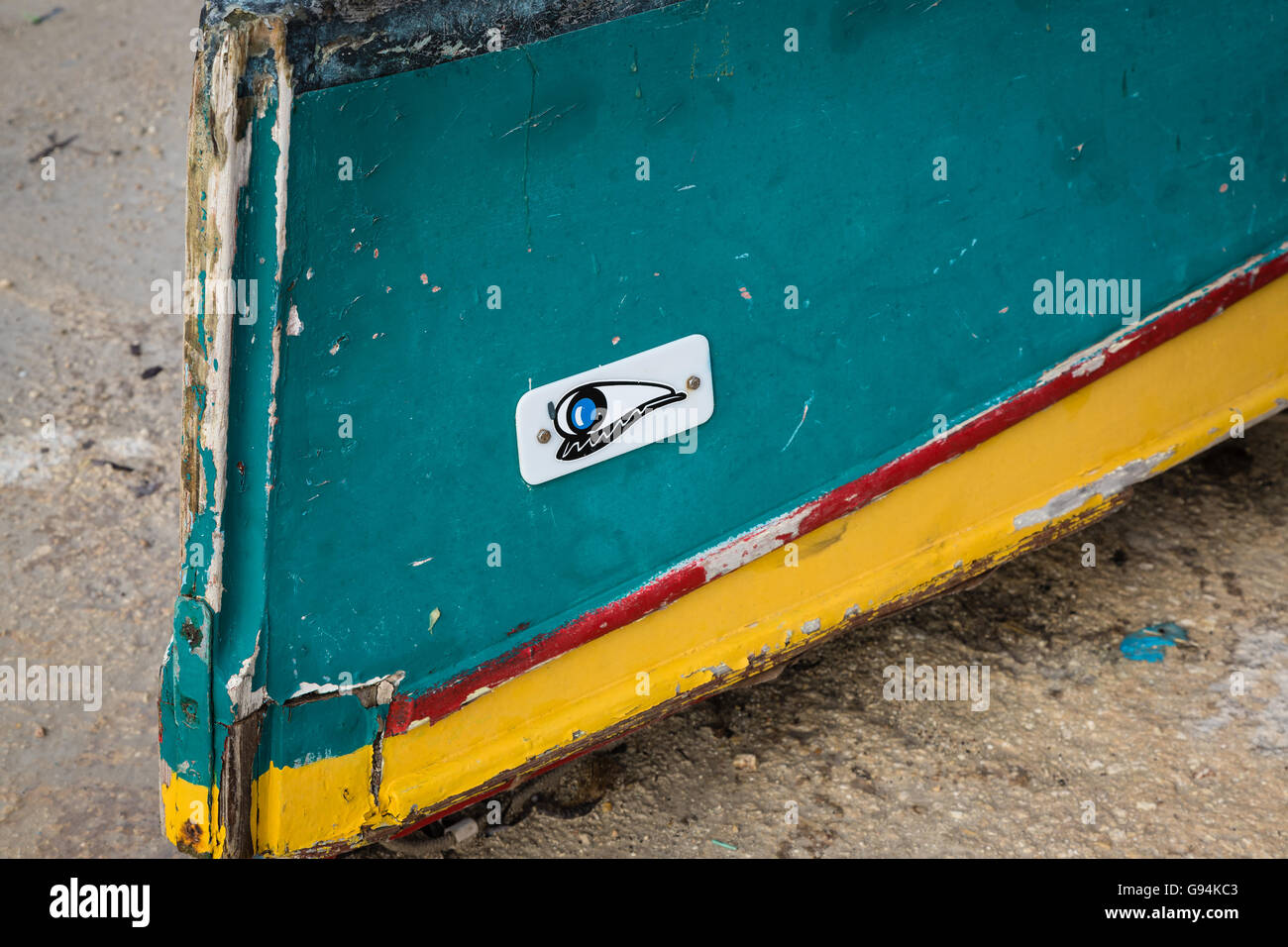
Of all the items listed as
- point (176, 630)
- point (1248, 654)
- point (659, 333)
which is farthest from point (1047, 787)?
point (176, 630)

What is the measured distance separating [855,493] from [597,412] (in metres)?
0.60

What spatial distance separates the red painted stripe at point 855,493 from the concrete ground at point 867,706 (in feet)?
2.02

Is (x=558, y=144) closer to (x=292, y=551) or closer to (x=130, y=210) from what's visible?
(x=292, y=551)

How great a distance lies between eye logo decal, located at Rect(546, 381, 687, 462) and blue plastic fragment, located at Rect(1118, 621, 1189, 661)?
5.03ft

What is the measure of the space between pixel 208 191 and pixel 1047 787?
6.69 ft

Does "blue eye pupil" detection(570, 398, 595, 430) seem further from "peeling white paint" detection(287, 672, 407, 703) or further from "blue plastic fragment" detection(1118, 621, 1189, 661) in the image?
"blue plastic fragment" detection(1118, 621, 1189, 661)

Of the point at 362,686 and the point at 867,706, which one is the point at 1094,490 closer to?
the point at 867,706

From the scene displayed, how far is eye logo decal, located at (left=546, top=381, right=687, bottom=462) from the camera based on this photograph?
2016 millimetres

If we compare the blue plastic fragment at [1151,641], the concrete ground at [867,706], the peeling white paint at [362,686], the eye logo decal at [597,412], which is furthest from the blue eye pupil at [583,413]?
the blue plastic fragment at [1151,641]

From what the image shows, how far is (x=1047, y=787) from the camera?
258 cm

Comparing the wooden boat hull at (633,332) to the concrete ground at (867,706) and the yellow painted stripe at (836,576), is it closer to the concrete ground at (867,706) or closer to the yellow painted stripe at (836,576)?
the yellow painted stripe at (836,576)

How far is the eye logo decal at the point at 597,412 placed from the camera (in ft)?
6.61

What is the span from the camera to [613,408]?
205 cm

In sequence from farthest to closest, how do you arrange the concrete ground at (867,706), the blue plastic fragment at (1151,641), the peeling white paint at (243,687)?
the blue plastic fragment at (1151,641), the concrete ground at (867,706), the peeling white paint at (243,687)
